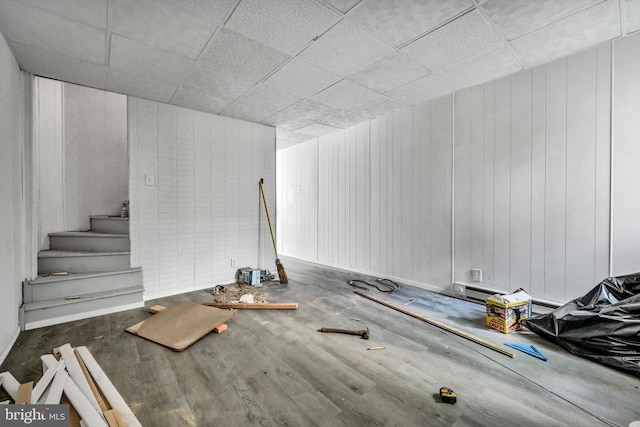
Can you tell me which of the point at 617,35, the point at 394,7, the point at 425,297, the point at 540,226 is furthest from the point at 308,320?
the point at 617,35

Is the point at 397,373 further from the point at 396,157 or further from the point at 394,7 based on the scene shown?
the point at 396,157

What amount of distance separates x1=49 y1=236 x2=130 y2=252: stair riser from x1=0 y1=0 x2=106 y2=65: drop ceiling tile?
6.49 feet

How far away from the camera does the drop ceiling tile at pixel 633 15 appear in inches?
70.8

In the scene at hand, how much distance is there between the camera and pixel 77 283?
274 centimetres

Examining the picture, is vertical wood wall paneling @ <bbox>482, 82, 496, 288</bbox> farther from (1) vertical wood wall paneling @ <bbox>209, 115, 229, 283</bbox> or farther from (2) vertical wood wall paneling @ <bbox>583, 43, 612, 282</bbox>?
Answer: (1) vertical wood wall paneling @ <bbox>209, 115, 229, 283</bbox>

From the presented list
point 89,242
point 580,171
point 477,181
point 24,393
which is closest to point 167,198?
point 89,242

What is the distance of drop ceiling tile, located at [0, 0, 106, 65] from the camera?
176 cm

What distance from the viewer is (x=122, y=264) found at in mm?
3119

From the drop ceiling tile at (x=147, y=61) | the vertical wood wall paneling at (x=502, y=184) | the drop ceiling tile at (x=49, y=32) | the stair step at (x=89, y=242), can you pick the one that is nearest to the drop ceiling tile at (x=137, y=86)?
the drop ceiling tile at (x=147, y=61)

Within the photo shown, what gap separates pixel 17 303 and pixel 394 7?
3.94 metres

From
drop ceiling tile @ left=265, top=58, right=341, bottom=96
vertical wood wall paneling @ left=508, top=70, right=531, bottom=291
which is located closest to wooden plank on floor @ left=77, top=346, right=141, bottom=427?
drop ceiling tile @ left=265, top=58, right=341, bottom=96

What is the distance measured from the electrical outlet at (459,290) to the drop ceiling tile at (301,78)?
9.15 ft

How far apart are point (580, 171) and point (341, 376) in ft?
9.08

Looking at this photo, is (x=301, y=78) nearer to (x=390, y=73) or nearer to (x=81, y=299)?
(x=390, y=73)
